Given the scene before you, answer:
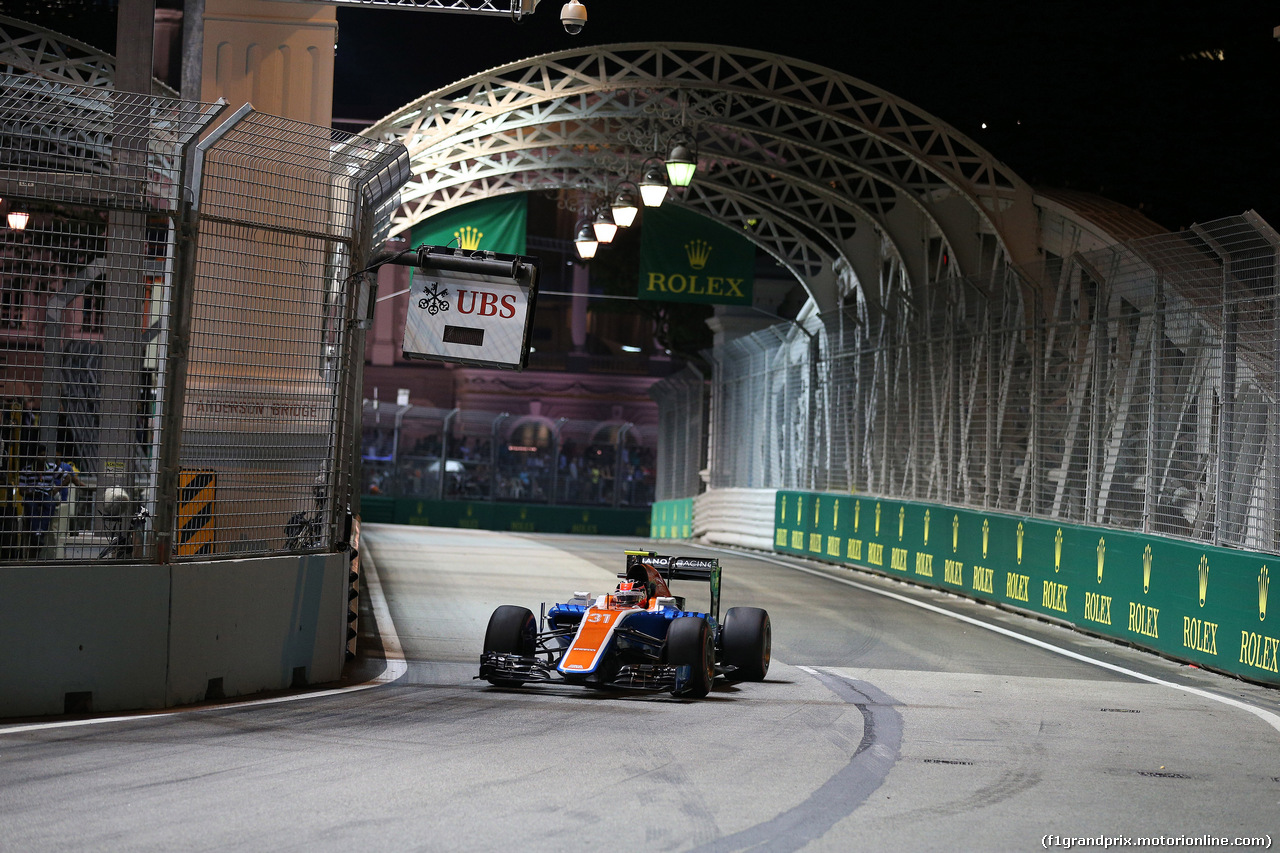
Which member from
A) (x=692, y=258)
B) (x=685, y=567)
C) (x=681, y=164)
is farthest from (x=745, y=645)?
(x=692, y=258)

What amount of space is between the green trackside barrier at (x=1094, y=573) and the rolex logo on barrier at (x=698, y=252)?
456 cm

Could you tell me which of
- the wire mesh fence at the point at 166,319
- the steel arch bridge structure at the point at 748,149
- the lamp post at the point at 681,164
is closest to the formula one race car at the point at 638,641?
the wire mesh fence at the point at 166,319

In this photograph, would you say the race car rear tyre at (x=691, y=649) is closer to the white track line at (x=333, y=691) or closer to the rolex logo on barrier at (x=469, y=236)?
the white track line at (x=333, y=691)

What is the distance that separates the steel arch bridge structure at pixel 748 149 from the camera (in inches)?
788

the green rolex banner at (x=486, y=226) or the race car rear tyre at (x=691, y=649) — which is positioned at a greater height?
the green rolex banner at (x=486, y=226)

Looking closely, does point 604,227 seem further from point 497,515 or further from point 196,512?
point 497,515

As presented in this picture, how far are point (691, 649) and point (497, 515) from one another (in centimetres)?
2975

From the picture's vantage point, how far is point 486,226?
22000 mm

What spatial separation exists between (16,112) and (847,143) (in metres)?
16.0

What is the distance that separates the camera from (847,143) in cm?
2208

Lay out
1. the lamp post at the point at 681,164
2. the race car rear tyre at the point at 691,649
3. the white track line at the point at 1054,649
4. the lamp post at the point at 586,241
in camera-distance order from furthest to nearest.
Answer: the lamp post at the point at 586,241 < the lamp post at the point at 681,164 < the white track line at the point at 1054,649 < the race car rear tyre at the point at 691,649

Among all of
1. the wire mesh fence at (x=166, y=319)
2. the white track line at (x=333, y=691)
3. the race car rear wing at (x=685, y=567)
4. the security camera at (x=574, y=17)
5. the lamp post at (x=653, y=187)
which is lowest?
the white track line at (x=333, y=691)

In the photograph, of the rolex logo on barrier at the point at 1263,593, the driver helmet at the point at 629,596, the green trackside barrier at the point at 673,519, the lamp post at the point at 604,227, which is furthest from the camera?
the green trackside barrier at the point at 673,519

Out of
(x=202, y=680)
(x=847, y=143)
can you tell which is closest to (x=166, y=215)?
(x=202, y=680)
